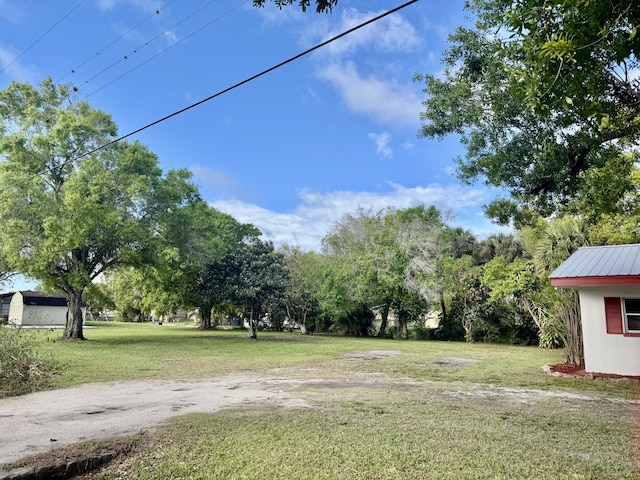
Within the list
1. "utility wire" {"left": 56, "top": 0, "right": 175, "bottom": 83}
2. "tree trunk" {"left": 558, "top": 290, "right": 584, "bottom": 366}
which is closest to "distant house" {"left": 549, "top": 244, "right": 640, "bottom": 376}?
"tree trunk" {"left": 558, "top": 290, "right": 584, "bottom": 366}

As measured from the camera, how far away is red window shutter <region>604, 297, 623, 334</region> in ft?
32.1

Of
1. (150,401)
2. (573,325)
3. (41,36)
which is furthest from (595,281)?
(41,36)

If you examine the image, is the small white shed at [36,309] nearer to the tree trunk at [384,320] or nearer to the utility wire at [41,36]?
the tree trunk at [384,320]

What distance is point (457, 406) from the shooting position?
6512mm

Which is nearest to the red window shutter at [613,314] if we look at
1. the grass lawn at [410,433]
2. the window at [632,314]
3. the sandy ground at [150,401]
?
the window at [632,314]

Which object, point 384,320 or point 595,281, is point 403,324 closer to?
point 384,320

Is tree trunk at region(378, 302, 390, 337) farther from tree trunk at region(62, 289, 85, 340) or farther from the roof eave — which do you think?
the roof eave

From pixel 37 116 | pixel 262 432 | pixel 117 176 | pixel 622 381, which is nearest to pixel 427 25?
pixel 262 432

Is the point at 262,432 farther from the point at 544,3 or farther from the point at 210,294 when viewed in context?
the point at 210,294

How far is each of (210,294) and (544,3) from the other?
22660 millimetres

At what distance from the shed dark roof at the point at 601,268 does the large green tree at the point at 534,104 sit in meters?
1.77

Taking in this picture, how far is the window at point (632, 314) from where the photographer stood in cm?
967

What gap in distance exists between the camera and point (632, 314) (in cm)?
971

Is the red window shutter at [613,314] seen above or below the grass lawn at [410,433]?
above
